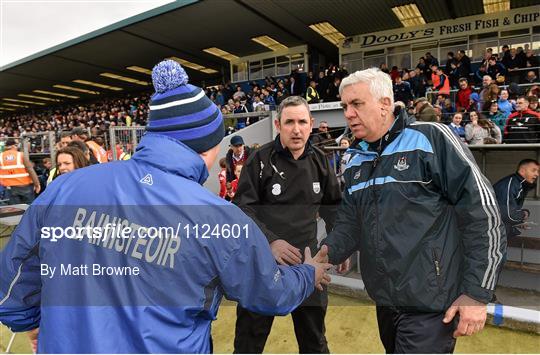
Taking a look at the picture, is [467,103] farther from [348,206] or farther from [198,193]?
[198,193]

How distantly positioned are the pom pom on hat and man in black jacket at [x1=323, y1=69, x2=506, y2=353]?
100 centimetres

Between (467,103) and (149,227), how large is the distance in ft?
37.1

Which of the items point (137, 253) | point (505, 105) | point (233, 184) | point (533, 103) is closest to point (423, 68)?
point (505, 105)

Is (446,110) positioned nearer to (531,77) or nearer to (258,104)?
(531,77)

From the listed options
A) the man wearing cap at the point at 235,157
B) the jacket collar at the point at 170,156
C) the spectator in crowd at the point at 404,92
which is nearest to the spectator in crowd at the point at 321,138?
the man wearing cap at the point at 235,157

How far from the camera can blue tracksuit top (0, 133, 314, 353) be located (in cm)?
111

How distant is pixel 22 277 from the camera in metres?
1.30

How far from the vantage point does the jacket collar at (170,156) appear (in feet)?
A: 3.88

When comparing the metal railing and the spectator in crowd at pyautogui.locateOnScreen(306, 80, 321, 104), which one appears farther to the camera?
the spectator in crowd at pyautogui.locateOnScreen(306, 80, 321, 104)

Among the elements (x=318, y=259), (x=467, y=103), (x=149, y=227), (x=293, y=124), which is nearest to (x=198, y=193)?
(x=149, y=227)

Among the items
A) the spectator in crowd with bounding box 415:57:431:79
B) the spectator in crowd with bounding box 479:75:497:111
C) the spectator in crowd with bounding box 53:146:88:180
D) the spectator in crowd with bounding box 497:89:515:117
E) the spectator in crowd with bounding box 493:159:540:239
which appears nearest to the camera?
the spectator in crowd with bounding box 53:146:88:180

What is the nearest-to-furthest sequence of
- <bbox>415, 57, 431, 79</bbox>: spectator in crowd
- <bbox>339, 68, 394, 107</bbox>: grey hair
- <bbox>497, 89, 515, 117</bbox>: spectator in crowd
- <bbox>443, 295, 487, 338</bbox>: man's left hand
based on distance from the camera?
<bbox>443, 295, 487, 338</bbox>: man's left hand, <bbox>339, 68, 394, 107</bbox>: grey hair, <bbox>497, 89, 515, 117</bbox>: spectator in crowd, <bbox>415, 57, 431, 79</bbox>: spectator in crowd

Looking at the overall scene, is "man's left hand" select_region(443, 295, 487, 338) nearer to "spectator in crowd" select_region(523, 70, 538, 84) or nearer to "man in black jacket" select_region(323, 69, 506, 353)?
"man in black jacket" select_region(323, 69, 506, 353)

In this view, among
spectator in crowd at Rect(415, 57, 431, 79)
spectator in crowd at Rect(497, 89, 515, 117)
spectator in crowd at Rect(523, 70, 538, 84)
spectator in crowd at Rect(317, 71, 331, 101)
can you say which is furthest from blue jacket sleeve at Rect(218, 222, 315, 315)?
spectator in crowd at Rect(317, 71, 331, 101)
